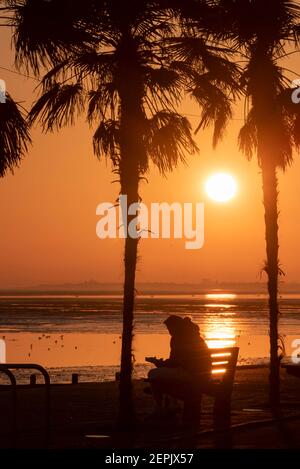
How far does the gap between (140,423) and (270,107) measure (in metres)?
6.28

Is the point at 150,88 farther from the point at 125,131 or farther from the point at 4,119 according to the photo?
the point at 4,119

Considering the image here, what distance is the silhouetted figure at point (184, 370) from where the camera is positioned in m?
14.6

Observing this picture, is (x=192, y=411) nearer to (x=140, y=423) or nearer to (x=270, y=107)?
(x=140, y=423)

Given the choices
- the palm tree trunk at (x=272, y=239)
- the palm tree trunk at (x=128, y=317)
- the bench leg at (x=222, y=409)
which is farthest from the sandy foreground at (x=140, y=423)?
the palm tree trunk at (x=272, y=239)

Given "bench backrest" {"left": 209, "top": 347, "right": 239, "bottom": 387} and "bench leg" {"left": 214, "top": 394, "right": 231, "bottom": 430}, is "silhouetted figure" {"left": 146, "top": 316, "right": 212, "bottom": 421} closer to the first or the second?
"bench backrest" {"left": 209, "top": 347, "right": 239, "bottom": 387}

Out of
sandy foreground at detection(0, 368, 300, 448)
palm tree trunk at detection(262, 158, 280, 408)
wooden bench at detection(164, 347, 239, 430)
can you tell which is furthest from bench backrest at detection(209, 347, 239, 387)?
palm tree trunk at detection(262, 158, 280, 408)

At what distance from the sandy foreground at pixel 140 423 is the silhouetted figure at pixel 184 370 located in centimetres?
38

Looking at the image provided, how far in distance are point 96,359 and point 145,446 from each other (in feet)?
114

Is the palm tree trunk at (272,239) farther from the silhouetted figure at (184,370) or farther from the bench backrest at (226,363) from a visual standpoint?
the silhouetted figure at (184,370)

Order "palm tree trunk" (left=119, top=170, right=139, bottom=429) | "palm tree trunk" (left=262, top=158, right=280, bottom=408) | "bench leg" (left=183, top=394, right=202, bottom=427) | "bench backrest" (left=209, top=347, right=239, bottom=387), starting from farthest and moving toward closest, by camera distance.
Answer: "palm tree trunk" (left=262, top=158, right=280, bottom=408)
"palm tree trunk" (left=119, top=170, right=139, bottom=429)
"bench backrest" (left=209, top=347, right=239, bottom=387)
"bench leg" (left=183, top=394, right=202, bottom=427)

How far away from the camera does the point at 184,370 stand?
14.6m

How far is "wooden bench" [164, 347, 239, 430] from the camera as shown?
14.6 meters

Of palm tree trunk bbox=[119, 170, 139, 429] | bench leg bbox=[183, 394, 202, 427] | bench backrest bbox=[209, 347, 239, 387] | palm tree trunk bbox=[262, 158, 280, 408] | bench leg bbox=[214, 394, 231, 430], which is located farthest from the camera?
palm tree trunk bbox=[262, 158, 280, 408]

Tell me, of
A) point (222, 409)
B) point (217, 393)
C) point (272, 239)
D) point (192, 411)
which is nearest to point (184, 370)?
point (192, 411)
